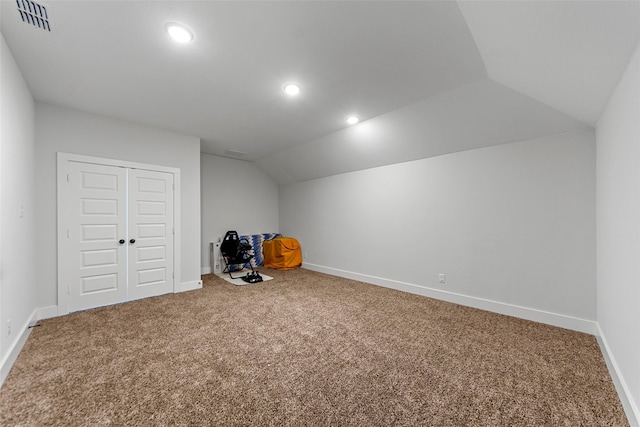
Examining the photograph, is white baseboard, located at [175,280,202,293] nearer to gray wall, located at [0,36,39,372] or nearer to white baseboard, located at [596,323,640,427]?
gray wall, located at [0,36,39,372]

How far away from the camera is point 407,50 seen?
2.19 m

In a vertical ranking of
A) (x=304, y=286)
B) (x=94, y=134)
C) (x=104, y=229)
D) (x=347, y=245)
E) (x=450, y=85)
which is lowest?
(x=304, y=286)

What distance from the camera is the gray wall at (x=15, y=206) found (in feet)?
6.95

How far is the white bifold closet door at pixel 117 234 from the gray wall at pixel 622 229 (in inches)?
205

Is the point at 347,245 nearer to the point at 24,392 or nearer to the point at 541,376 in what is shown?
the point at 541,376

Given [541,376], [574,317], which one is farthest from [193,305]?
[574,317]

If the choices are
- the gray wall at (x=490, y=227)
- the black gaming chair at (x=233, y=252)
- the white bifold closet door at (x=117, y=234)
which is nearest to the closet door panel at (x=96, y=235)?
the white bifold closet door at (x=117, y=234)

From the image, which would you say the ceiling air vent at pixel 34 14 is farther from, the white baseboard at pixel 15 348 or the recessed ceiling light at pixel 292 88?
the white baseboard at pixel 15 348

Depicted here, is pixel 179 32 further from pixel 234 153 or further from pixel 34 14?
pixel 234 153

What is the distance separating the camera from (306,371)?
2068 millimetres

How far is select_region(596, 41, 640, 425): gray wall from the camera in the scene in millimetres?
1651

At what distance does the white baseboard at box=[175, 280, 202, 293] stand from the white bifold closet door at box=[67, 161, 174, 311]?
154 mm

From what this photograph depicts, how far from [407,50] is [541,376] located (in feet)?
9.38

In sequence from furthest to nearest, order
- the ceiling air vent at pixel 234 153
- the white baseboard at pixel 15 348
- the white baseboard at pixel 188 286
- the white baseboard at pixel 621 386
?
1. the ceiling air vent at pixel 234 153
2. the white baseboard at pixel 188 286
3. the white baseboard at pixel 15 348
4. the white baseboard at pixel 621 386
